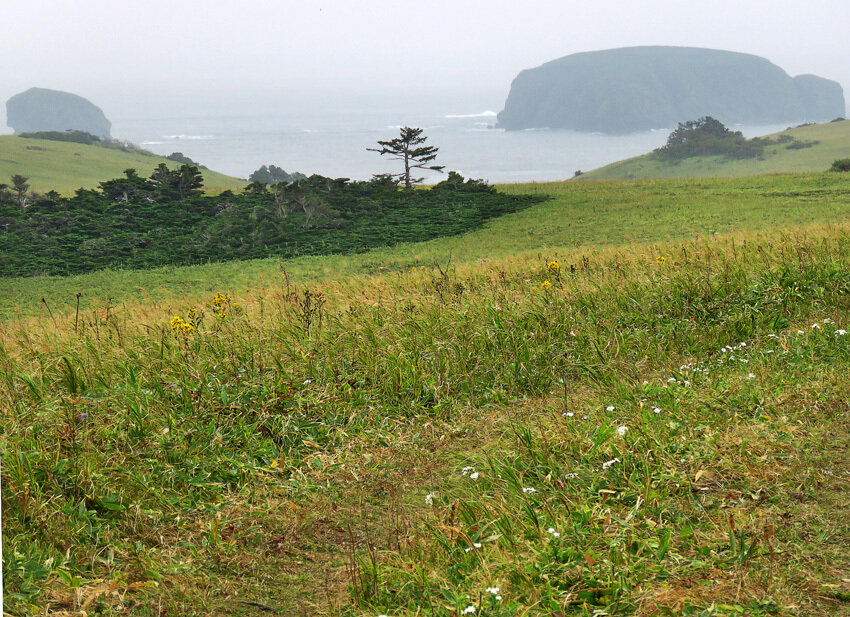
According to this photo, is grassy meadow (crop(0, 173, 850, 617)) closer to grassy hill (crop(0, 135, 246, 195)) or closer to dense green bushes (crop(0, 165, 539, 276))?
dense green bushes (crop(0, 165, 539, 276))

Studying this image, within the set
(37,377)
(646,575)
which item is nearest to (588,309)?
(646,575)

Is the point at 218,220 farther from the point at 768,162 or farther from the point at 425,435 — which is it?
the point at 768,162

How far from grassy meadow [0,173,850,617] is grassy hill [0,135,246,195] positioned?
2345 inches

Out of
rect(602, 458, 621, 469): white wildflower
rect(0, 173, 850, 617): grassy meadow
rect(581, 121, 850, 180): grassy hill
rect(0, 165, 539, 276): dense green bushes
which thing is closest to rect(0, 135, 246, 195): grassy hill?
rect(0, 165, 539, 276): dense green bushes

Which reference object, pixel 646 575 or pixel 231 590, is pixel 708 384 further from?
pixel 231 590

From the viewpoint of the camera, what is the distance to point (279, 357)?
6195 mm

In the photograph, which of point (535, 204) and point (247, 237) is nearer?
point (247, 237)

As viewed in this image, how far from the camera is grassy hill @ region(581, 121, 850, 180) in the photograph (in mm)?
91312

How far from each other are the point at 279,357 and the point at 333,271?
611 inches

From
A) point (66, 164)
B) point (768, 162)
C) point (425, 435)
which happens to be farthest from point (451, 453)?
point (768, 162)

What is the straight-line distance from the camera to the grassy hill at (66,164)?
221 ft

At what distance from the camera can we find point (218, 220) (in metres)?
31.6

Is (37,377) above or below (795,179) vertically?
below

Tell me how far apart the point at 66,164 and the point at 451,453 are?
85.7 metres
